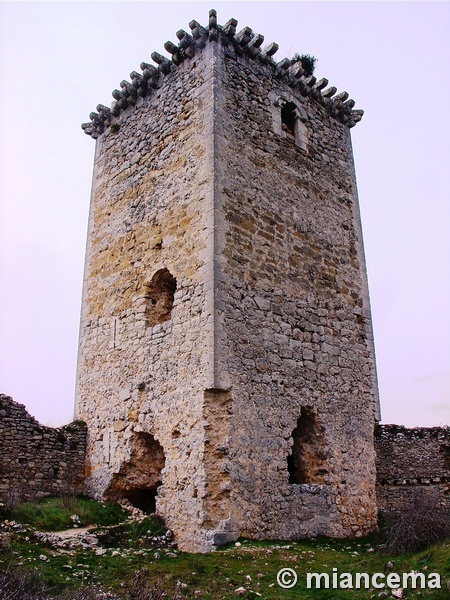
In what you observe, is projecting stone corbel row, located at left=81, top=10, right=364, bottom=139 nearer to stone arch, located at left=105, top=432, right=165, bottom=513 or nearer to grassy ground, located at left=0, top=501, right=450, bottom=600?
stone arch, located at left=105, top=432, right=165, bottom=513

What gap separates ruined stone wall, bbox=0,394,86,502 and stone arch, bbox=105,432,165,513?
2.72 ft

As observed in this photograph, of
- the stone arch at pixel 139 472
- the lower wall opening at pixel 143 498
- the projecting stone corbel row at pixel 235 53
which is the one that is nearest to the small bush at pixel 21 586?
the stone arch at pixel 139 472

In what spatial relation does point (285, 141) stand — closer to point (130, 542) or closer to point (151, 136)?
point (151, 136)

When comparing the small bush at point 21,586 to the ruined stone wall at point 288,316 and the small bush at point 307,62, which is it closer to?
the ruined stone wall at point 288,316

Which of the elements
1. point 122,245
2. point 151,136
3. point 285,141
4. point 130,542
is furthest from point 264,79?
point 130,542

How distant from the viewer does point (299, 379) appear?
8.88 m

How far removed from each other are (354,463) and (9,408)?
5.37 m

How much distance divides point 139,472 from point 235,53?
7.00m

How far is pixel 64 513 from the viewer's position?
7887 mm

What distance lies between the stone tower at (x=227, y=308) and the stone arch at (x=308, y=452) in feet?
0.07

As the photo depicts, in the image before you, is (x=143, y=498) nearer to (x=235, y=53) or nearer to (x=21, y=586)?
(x=21, y=586)

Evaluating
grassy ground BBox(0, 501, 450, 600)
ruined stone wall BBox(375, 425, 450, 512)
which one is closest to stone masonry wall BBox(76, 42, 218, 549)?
grassy ground BBox(0, 501, 450, 600)

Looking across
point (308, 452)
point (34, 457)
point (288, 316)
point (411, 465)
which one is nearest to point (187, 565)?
point (308, 452)

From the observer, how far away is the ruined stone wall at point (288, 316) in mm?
7996
